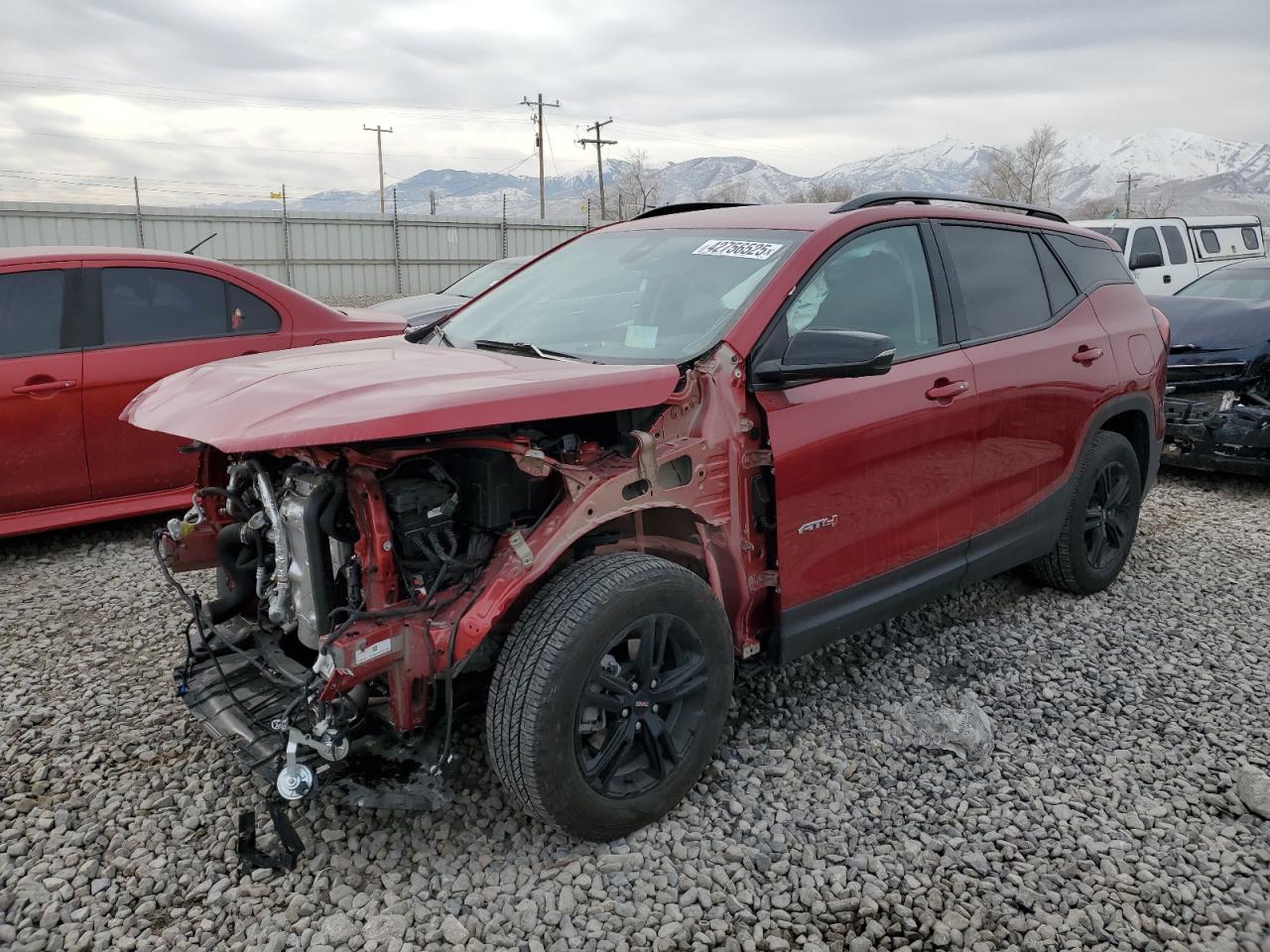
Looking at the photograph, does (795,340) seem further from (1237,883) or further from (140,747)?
(140,747)

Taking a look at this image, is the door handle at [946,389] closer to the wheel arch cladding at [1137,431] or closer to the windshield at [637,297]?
the windshield at [637,297]

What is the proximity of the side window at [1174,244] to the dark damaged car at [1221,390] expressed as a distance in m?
7.13

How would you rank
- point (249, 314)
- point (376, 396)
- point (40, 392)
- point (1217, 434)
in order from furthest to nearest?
point (1217, 434) → point (249, 314) → point (40, 392) → point (376, 396)

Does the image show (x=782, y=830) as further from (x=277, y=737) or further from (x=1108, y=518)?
(x=1108, y=518)

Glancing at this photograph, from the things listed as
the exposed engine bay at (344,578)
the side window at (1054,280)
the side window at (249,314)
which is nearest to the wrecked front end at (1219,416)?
the side window at (1054,280)

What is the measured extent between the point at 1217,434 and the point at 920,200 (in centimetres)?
415

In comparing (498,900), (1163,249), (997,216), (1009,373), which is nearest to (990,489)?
(1009,373)

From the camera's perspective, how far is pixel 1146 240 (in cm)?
1323

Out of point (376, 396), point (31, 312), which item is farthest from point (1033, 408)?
point (31, 312)

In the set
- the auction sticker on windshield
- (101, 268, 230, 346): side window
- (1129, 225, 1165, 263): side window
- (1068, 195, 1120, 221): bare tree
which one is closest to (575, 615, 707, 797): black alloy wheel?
the auction sticker on windshield

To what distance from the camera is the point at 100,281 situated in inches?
207

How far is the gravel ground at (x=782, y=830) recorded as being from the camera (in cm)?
245

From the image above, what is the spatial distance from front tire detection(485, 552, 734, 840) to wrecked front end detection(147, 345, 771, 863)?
137mm

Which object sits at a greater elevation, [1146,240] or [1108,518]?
[1146,240]
